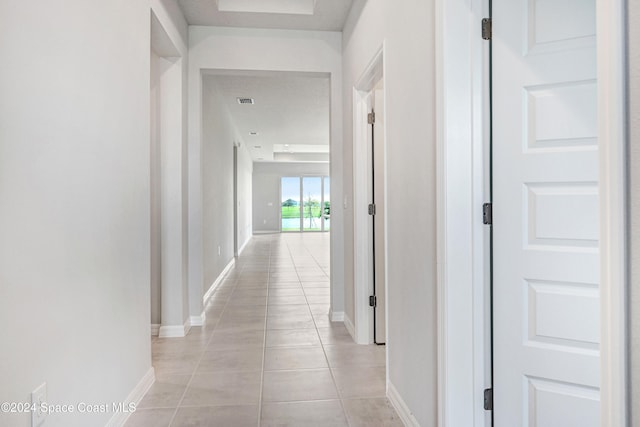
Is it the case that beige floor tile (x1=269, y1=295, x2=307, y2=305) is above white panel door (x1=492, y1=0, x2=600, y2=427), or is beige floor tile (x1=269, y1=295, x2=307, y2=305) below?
below

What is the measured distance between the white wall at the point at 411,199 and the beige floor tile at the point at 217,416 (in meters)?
0.77

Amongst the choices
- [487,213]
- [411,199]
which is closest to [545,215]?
[487,213]

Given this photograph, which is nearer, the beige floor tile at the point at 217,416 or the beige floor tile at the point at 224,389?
the beige floor tile at the point at 217,416

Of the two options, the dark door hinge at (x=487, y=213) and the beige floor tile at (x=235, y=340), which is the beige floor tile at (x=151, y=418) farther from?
the dark door hinge at (x=487, y=213)

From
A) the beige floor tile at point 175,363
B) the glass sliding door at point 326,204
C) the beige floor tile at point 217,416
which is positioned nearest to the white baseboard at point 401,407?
the beige floor tile at point 217,416

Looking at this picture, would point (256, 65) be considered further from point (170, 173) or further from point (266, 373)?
point (266, 373)

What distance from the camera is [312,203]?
47.6 feet

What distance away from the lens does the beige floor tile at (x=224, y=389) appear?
2.10 m

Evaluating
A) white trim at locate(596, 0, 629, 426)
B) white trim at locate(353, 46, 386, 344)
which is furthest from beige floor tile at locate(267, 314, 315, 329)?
white trim at locate(596, 0, 629, 426)

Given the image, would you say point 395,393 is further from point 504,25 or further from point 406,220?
point 504,25

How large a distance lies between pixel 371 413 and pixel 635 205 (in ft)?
5.46

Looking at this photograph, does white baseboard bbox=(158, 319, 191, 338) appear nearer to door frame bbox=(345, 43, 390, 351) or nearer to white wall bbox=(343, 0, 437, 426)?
door frame bbox=(345, 43, 390, 351)

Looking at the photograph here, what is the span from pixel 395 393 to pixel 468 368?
715 millimetres

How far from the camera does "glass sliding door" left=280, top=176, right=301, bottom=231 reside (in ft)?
46.9
